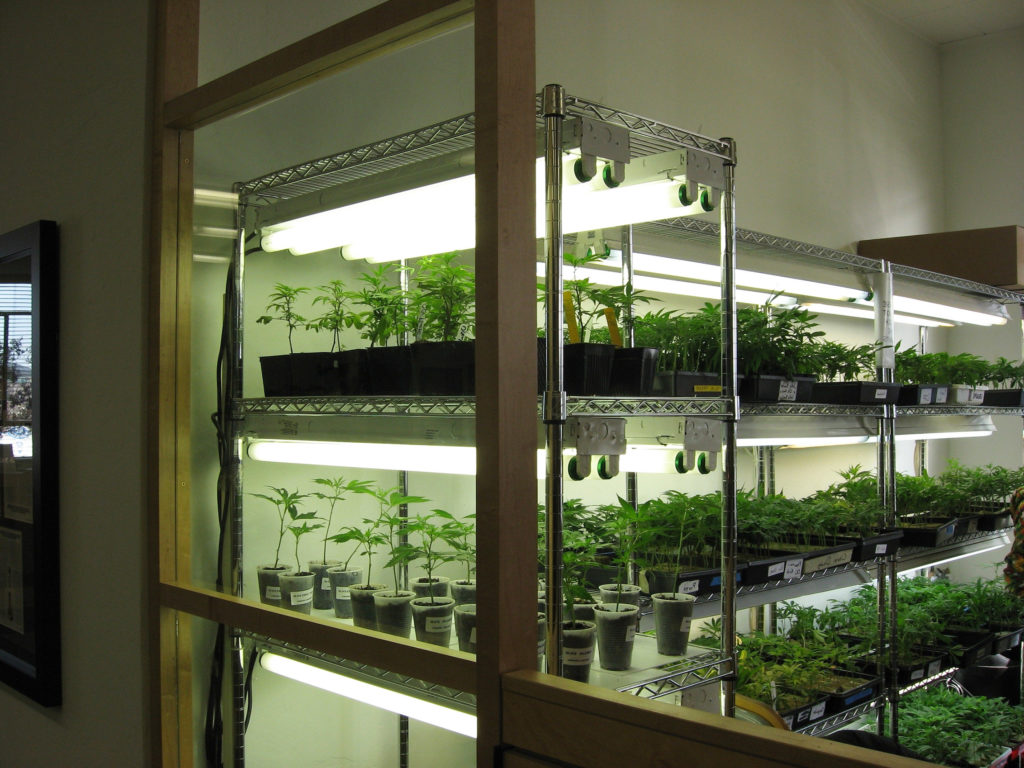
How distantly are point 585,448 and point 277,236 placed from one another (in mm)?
1062

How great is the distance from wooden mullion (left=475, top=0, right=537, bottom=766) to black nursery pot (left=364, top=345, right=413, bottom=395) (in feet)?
1.78

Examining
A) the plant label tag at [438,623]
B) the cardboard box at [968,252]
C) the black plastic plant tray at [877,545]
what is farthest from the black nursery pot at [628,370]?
the cardboard box at [968,252]

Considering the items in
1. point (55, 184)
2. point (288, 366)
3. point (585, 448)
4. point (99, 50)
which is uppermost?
point (99, 50)

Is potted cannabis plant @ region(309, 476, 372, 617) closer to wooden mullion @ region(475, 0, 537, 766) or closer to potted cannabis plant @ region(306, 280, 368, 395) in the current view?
potted cannabis plant @ region(306, 280, 368, 395)

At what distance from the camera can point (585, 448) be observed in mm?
1704

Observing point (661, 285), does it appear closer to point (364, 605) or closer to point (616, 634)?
point (616, 634)

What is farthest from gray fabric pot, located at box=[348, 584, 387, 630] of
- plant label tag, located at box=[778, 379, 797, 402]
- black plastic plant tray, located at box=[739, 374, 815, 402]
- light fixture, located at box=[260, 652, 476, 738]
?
plant label tag, located at box=[778, 379, 797, 402]

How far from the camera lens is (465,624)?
1632 mm

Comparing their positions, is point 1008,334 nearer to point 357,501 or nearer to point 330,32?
point 357,501

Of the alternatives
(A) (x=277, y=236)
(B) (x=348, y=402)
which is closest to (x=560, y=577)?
(B) (x=348, y=402)

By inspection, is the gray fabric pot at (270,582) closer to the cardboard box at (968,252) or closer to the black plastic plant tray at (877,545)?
the black plastic plant tray at (877,545)

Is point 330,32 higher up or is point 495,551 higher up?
point 330,32

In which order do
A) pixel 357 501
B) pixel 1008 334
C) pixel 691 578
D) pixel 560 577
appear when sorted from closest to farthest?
pixel 560 577 → pixel 691 578 → pixel 357 501 → pixel 1008 334

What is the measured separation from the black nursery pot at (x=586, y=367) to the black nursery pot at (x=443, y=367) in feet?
0.87
